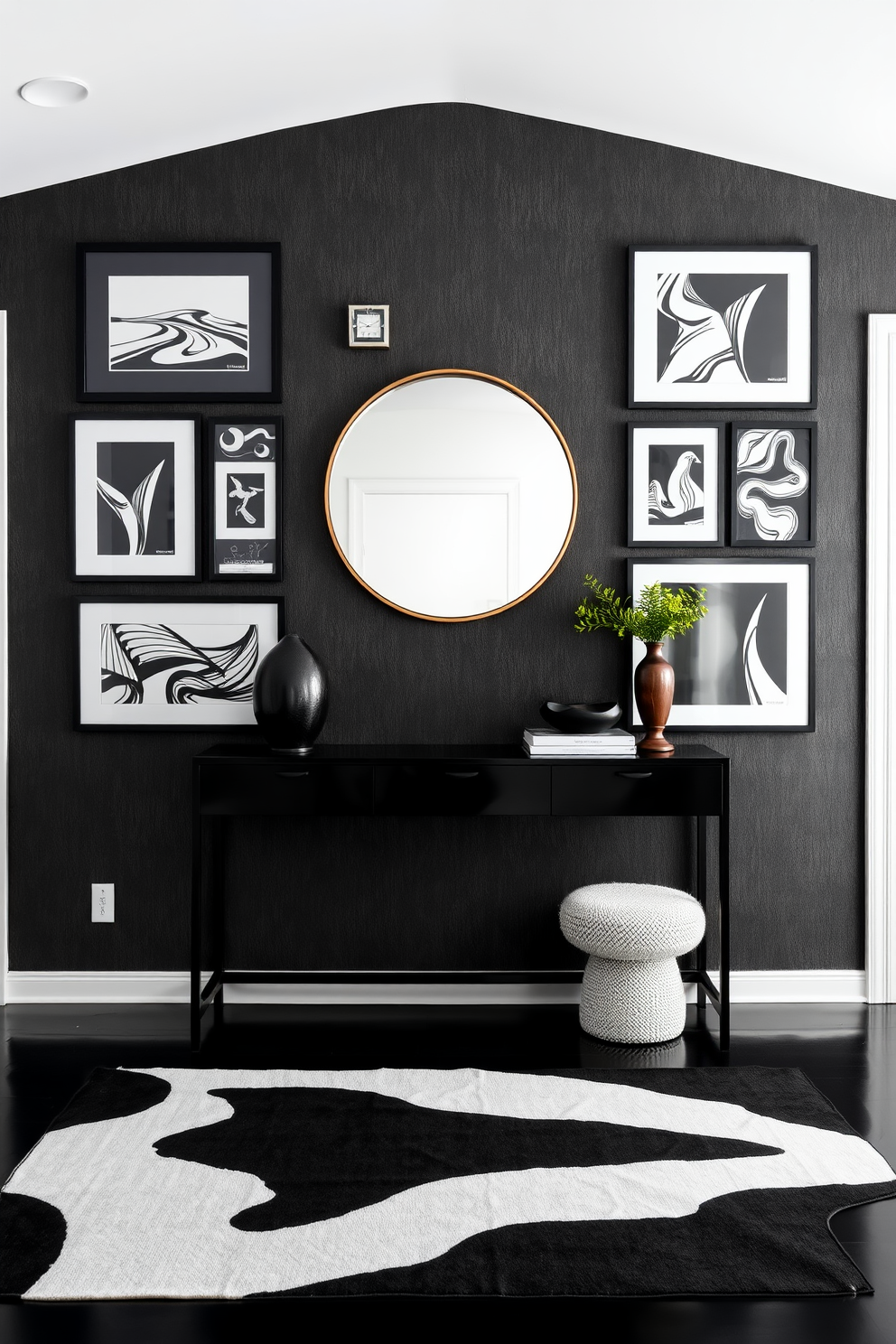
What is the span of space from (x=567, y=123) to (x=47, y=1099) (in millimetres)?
3160

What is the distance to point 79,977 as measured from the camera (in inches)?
130

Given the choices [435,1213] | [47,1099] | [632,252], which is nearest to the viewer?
[435,1213]

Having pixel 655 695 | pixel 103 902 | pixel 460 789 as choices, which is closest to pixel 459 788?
pixel 460 789

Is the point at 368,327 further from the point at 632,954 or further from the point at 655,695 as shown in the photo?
the point at 632,954

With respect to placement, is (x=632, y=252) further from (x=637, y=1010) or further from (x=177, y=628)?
(x=637, y=1010)

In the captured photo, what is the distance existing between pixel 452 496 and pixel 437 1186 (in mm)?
1946

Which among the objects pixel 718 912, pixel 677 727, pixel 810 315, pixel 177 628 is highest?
pixel 810 315

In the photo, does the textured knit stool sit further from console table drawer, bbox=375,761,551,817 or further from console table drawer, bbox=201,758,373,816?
console table drawer, bbox=201,758,373,816

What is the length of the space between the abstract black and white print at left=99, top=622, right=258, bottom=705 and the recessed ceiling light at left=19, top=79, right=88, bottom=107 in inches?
57.2

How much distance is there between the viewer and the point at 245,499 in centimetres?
326

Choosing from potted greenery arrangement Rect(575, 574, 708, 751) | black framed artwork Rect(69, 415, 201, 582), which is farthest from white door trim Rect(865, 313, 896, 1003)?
black framed artwork Rect(69, 415, 201, 582)

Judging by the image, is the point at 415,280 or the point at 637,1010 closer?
the point at 637,1010

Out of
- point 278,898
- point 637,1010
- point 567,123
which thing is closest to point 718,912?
point 637,1010

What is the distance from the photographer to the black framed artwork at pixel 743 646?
3281mm
